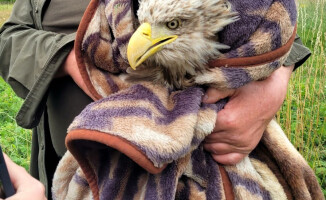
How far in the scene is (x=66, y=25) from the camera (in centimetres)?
154

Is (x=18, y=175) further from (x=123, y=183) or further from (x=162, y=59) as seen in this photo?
(x=162, y=59)

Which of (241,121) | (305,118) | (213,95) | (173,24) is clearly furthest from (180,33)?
(305,118)

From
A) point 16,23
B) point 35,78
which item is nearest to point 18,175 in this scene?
point 35,78

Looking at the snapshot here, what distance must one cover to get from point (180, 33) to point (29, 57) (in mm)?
695

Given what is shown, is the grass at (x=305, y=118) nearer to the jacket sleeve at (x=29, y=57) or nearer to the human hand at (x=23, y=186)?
the jacket sleeve at (x=29, y=57)

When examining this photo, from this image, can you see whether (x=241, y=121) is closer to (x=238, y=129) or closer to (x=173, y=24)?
(x=238, y=129)

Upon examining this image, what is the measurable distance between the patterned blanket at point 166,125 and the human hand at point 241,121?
1.1 inches

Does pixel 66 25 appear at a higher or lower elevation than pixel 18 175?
higher

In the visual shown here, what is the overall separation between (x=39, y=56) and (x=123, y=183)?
608 millimetres

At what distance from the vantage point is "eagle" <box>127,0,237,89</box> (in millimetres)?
995

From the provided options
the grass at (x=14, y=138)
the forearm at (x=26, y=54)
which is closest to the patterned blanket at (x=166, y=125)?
the forearm at (x=26, y=54)

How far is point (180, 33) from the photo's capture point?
102 cm

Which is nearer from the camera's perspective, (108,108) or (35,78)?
(108,108)

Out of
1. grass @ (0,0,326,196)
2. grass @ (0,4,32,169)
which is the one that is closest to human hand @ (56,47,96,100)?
grass @ (0,0,326,196)
